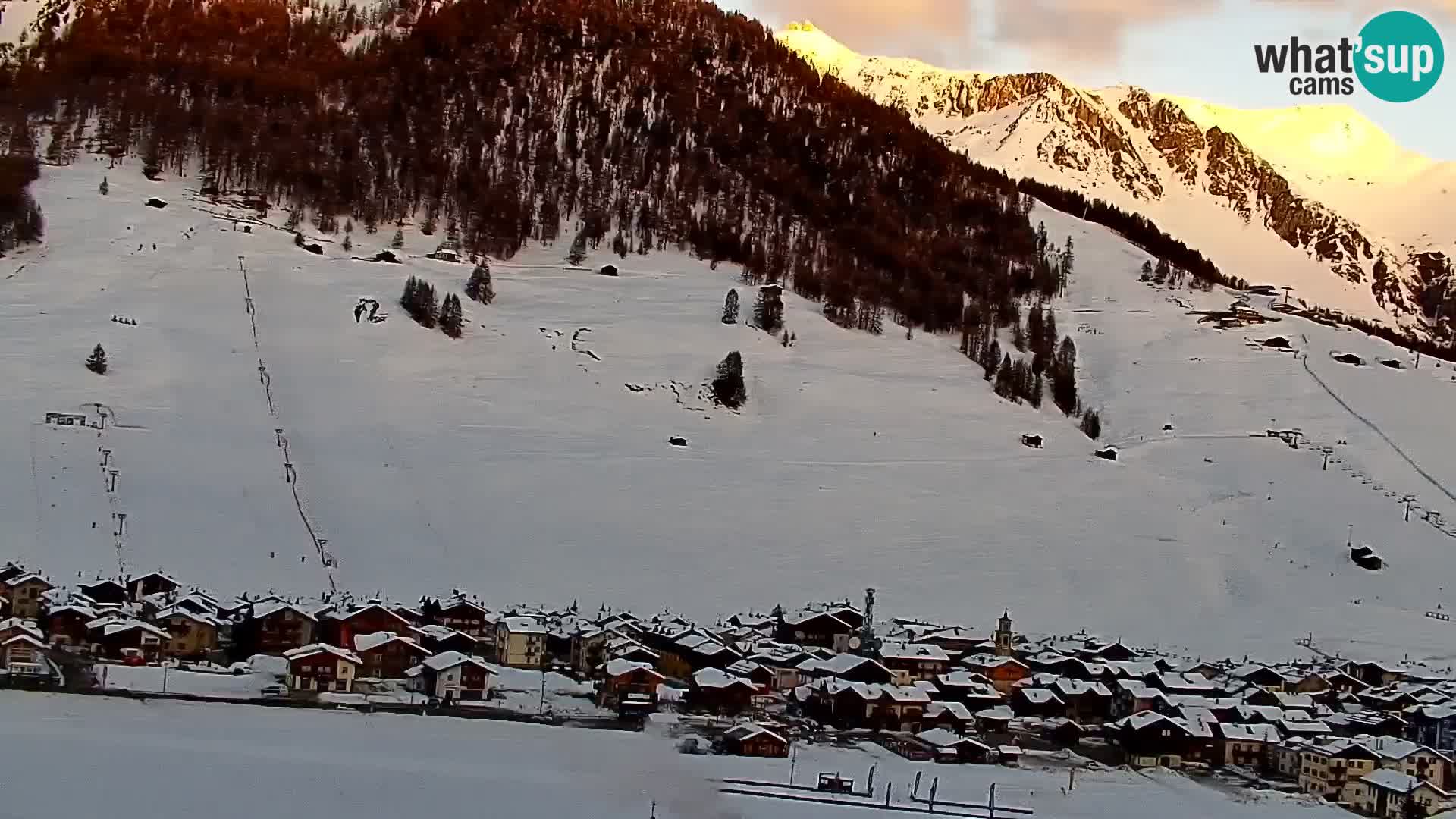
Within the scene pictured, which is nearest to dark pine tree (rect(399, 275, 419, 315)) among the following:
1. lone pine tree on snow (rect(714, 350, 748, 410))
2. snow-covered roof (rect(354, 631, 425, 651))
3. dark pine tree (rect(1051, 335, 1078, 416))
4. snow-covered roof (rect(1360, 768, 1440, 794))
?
lone pine tree on snow (rect(714, 350, 748, 410))

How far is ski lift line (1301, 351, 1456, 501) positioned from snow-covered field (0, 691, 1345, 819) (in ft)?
87.5

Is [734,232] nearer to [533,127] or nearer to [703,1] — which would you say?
[533,127]

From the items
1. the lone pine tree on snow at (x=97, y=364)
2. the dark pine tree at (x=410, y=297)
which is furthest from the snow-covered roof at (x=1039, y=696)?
the dark pine tree at (x=410, y=297)

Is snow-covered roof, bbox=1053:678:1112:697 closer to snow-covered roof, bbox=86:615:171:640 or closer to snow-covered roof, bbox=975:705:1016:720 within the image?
snow-covered roof, bbox=975:705:1016:720

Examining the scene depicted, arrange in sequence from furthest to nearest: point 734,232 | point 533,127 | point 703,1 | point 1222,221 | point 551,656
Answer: point 1222,221, point 703,1, point 533,127, point 734,232, point 551,656

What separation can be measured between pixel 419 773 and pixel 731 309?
39.1 meters

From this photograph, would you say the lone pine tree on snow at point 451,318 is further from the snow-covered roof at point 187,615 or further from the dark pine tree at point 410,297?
the snow-covered roof at point 187,615

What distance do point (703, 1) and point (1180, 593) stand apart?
214 feet

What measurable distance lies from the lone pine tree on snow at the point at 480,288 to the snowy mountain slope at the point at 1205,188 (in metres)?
87.6

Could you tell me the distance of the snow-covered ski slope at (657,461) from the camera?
29.5 meters

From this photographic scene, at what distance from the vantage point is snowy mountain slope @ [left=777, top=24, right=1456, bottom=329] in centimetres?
13412

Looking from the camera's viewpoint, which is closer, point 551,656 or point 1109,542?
point 551,656

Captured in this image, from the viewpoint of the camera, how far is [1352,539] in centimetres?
3584

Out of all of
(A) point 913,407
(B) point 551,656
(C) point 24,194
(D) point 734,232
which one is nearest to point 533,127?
(D) point 734,232
